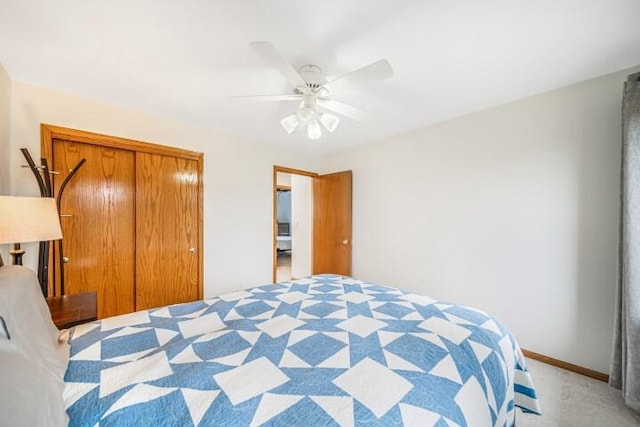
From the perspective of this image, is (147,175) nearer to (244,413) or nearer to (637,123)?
(244,413)

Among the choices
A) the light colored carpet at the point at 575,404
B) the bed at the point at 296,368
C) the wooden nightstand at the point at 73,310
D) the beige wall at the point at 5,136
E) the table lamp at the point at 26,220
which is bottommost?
the light colored carpet at the point at 575,404

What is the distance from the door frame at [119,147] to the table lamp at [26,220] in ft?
3.09

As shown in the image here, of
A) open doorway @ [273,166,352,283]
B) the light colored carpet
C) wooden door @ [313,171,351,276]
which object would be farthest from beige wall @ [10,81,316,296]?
the light colored carpet

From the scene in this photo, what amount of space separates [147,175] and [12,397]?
259cm

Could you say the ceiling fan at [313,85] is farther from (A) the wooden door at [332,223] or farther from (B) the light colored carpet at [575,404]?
(B) the light colored carpet at [575,404]

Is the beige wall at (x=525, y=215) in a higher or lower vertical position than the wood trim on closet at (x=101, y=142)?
lower

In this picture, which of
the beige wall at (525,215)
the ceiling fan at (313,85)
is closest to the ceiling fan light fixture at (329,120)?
the ceiling fan at (313,85)

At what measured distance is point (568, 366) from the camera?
206 cm

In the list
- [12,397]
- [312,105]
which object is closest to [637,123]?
[312,105]

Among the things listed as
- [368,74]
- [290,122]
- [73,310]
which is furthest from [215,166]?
[368,74]

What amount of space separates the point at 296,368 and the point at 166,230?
8.01ft

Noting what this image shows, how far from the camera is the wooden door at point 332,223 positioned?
12.2ft

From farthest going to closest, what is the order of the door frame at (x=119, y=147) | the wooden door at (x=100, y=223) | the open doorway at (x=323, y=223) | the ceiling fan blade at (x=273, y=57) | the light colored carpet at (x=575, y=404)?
the open doorway at (x=323, y=223)
the wooden door at (x=100, y=223)
the door frame at (x=119, y=147)
the light colored carpet at (x=575, y=404)
the ceiling fan blade at (x=273, y=57)

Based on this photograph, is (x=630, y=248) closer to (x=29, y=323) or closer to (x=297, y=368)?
(x=297, y=368)
